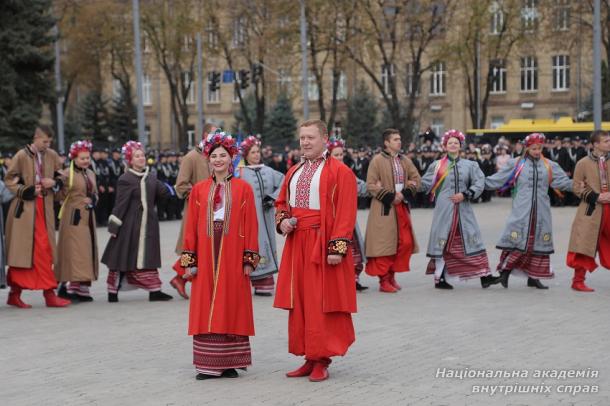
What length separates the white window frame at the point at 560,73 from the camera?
5781cm

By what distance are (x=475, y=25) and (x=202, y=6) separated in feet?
45.2

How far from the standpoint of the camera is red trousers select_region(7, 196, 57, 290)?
1214 cm

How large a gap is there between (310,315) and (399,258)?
527 cm

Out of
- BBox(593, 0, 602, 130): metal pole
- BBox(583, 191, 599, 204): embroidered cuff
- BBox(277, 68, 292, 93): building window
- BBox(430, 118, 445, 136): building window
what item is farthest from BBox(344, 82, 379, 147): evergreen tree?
BBox(583, 191, 599, 204): embroidered cuff

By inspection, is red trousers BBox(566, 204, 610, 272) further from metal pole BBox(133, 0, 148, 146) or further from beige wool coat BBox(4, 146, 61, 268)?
metal pole BBox(133, 0, 148, 146)

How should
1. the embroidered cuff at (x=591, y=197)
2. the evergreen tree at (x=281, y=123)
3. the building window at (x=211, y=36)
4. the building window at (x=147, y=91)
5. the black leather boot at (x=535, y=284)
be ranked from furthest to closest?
the building window at (x=147, y=91), the evergreen tree at (x=281, y=123), the building window at (x=211, y=36), the black leather boot at (x=535, y=284), the embroidered cuff at (x=591, y=197)

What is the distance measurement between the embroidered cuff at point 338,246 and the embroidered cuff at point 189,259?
108 cm

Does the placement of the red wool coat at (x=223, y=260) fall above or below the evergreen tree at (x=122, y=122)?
below

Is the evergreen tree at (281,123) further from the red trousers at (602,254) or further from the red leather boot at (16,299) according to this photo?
the red leather boot at (16,299)

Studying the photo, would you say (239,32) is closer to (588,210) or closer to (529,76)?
(529,76)

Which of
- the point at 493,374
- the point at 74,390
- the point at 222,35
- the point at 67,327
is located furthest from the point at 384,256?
the point at 222,35

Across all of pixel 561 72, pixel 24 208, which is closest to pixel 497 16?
pixel 561 72

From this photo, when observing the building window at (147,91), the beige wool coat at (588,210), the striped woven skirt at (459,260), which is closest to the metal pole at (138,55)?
the striped woven skirt at (459,260)

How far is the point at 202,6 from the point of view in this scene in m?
51.0
